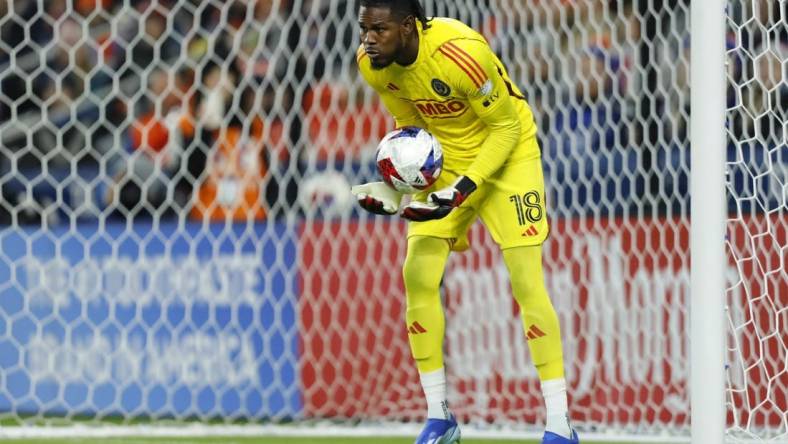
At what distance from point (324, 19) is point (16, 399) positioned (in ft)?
8.75

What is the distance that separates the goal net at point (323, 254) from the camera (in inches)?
279

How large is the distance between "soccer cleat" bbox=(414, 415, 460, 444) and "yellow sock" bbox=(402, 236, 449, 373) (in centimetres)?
20

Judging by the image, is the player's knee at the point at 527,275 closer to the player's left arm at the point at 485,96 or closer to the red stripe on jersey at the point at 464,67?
the player's left arm at the point at 485,96

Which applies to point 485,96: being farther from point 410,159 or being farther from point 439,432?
point 439,432

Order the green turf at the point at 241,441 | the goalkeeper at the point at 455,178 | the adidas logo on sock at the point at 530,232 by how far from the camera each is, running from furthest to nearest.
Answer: the green turf at the point at 241,441 → the adidas logo on sock at the point at 530,232 → the goalkeeper at the point at 455,178

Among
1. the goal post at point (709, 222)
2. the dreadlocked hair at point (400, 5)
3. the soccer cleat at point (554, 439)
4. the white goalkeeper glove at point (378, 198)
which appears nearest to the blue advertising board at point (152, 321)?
the white goalkeeper glove at point (378, 198)

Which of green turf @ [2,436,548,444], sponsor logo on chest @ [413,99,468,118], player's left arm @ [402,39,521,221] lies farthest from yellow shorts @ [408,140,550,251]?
green turf @ [2,436,548,444]

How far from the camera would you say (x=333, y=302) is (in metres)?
7.25

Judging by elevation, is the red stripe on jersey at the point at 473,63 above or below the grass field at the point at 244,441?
above

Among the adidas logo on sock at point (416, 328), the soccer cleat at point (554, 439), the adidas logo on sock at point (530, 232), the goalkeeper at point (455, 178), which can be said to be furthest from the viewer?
the adidas logo on sock at point (416, 328)

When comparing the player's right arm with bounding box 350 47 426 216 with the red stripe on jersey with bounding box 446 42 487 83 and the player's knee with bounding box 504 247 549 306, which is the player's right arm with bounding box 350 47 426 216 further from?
the player's knee with bounding box 504 247 549 306

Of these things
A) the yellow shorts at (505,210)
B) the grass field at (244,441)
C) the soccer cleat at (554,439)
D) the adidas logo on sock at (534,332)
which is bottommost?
the grass field at (244,441)

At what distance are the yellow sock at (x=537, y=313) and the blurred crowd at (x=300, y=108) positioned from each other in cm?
234

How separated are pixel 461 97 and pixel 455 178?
1.29 ft
